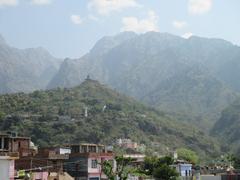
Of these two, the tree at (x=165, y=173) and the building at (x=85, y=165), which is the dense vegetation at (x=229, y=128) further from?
the building at (x=85, y=165)

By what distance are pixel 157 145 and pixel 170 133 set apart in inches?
644

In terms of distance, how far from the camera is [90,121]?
11088 cm

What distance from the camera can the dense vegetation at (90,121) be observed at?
321ft

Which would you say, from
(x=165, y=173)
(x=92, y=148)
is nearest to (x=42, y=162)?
(x=92, y=148)

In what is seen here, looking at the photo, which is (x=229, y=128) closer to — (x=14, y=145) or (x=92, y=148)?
(x=92, y=148)

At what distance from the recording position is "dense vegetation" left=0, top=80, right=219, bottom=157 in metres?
97.8

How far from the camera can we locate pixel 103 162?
4359 cm

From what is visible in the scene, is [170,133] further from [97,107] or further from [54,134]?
[54,134]

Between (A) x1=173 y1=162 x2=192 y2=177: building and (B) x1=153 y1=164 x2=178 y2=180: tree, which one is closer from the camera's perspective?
(B) x1=153 y1=164 x2=178 y2=180: tree

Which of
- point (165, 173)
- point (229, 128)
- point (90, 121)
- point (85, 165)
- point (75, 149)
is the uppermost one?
point (229, 128)

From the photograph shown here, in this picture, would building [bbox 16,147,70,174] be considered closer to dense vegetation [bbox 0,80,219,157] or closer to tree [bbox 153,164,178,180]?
tree [bbox 153,164,178,180]

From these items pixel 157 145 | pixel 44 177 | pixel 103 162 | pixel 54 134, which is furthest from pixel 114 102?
pixel 44 177

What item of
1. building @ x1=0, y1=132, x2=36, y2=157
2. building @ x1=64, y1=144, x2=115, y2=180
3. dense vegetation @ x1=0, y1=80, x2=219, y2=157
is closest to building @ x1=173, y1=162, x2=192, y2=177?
building @ x1=64, y1=144, x2=115, y2=180

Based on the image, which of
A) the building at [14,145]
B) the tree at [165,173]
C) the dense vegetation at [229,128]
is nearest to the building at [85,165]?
the building at [14,145]
